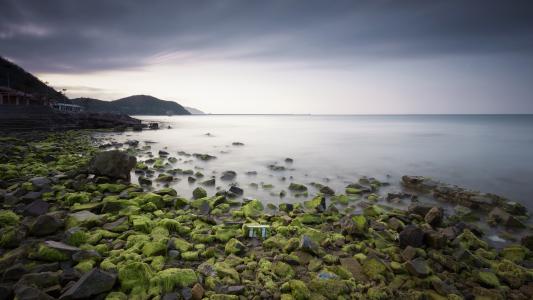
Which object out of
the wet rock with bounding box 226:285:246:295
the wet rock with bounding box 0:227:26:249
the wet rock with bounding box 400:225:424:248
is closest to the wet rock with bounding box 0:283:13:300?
the wet rock with bounding box 0:227:26:249

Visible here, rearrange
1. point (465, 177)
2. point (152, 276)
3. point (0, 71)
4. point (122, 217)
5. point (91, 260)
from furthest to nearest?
point (0, 71)
point (465, 177)
point (122, 217)
point (91, 260)
point (152, 276)

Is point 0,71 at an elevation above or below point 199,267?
above

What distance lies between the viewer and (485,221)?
9.20m

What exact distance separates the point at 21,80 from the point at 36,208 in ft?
392

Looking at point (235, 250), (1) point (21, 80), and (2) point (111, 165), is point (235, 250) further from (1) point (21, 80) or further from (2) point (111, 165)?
(1) point (21, 80)

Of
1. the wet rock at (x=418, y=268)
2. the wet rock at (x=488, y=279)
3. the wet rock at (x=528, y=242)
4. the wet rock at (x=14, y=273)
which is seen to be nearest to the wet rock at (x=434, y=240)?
the wet rock at (x=488, y=279)

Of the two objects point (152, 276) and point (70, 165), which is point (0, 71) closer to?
point (70, 165)

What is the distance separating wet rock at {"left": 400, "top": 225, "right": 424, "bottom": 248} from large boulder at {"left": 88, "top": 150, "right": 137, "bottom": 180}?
439 inches

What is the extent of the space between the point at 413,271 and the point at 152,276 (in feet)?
16.3

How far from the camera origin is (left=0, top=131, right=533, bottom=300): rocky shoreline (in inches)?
177

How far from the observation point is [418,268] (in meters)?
5.27

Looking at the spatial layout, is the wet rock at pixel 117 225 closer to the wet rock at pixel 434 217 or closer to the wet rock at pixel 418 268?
the wet rock at pixel 418 268

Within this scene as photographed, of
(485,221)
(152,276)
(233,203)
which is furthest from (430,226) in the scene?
(152,276)

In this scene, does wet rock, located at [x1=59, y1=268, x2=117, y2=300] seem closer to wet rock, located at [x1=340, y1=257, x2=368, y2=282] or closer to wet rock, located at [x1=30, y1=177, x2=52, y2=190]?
wet rock, located at [x1=340, y1=257, x2=368, y2=282]
